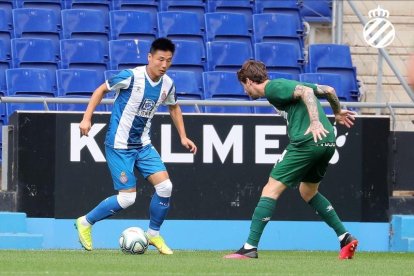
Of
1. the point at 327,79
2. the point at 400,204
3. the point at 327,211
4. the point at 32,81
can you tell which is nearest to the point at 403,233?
the point at 400,204

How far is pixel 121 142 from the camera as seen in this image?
11.8 metres

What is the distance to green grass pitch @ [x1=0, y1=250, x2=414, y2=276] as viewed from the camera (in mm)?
9461

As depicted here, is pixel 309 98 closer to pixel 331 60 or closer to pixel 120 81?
pixel 120 81

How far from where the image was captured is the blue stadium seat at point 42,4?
59.0 feet

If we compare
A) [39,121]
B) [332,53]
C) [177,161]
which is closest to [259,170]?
[177,161]

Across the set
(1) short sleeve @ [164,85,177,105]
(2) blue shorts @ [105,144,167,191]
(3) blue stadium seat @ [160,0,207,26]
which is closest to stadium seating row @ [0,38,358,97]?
(3) blue stadium seat @ [160,0,207,26]

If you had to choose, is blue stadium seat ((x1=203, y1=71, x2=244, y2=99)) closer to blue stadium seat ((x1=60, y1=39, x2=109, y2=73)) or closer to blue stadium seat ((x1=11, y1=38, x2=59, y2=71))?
blue stadium seat ((x1=60, y1=39, x2=109, y2=73))

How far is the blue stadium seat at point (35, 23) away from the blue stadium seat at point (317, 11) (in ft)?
12.8

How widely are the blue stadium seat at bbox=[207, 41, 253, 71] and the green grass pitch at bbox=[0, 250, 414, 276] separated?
5177 millimetres

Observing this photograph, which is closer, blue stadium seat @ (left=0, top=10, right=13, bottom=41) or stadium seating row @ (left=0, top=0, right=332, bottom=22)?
blue stadium seat @ (left=0, top=10, right=13, bottom=41)

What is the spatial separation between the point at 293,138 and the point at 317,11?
25.7 feet

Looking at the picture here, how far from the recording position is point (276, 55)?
1706 cm

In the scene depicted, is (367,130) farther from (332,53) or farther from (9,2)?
(9,2)

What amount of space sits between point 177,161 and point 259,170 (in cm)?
94
